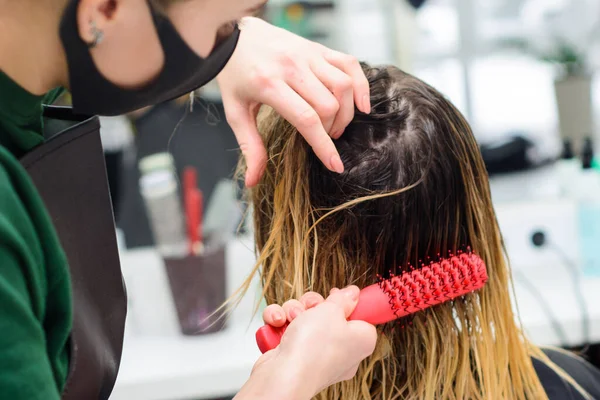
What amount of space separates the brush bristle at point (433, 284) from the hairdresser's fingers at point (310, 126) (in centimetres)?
14

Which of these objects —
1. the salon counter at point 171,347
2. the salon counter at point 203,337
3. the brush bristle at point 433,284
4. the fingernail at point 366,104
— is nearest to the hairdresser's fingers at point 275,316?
the brush bristle at point 433,284

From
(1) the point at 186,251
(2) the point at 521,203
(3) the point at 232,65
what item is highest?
(3) the point at 232,65

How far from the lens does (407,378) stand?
0.79m

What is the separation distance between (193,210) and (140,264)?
0.97 ft

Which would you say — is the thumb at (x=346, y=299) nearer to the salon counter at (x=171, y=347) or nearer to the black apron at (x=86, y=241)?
the black apron at (x=86, y=241)

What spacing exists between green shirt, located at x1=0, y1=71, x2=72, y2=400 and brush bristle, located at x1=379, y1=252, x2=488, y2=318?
34cm

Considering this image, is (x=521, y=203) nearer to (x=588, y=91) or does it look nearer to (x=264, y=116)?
(x=588, y=91)

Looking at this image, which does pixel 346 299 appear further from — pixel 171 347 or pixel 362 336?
pixel 171 347

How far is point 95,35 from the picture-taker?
458mm

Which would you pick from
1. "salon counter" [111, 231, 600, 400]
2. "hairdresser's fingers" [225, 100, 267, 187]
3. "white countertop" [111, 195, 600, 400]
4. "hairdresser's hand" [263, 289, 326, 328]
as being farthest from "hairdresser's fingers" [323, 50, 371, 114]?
"white countertop" [111, 195, 600, 400]

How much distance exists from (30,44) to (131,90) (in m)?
0.08

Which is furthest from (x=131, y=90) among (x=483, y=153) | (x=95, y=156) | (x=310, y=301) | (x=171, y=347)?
(x=483, y=153)

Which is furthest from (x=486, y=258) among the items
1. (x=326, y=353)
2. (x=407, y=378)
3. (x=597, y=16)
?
(x=597, y=16)

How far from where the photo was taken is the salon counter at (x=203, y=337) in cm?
114
